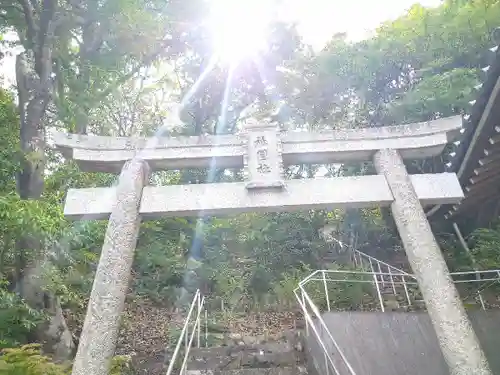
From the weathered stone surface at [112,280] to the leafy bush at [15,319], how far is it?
218 cm

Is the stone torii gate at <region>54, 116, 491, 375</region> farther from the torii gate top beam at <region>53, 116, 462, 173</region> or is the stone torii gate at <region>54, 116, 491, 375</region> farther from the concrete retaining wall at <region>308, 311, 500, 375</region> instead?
the concrete retaining wall at <region>308, 311, 500, 375</region>

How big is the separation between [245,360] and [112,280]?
2791mm

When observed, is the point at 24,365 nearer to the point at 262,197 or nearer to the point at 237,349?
the point at 237,349

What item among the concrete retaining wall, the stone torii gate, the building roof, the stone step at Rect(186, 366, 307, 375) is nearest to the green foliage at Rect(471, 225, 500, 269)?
the building roof

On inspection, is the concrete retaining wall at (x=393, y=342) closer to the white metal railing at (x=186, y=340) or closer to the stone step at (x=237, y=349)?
the stone step at (x=237, y=349)

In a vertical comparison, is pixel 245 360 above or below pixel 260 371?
above

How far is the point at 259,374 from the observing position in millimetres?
5559

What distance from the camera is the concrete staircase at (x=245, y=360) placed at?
581cm

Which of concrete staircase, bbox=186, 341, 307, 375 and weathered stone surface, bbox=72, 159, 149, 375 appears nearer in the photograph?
weathered stone surface, bbox=72, 159, 149, 375

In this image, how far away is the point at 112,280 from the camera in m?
4.23

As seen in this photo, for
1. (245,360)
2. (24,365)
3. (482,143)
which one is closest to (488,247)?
(482,143)

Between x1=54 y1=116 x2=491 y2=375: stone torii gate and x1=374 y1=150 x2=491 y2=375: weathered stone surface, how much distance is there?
1cm

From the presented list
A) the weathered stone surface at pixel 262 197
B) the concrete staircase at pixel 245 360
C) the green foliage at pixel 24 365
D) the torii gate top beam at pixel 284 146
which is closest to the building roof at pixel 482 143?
the torii gate top beam at pixel 284 146

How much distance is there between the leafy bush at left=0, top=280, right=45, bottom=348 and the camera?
224 inches
